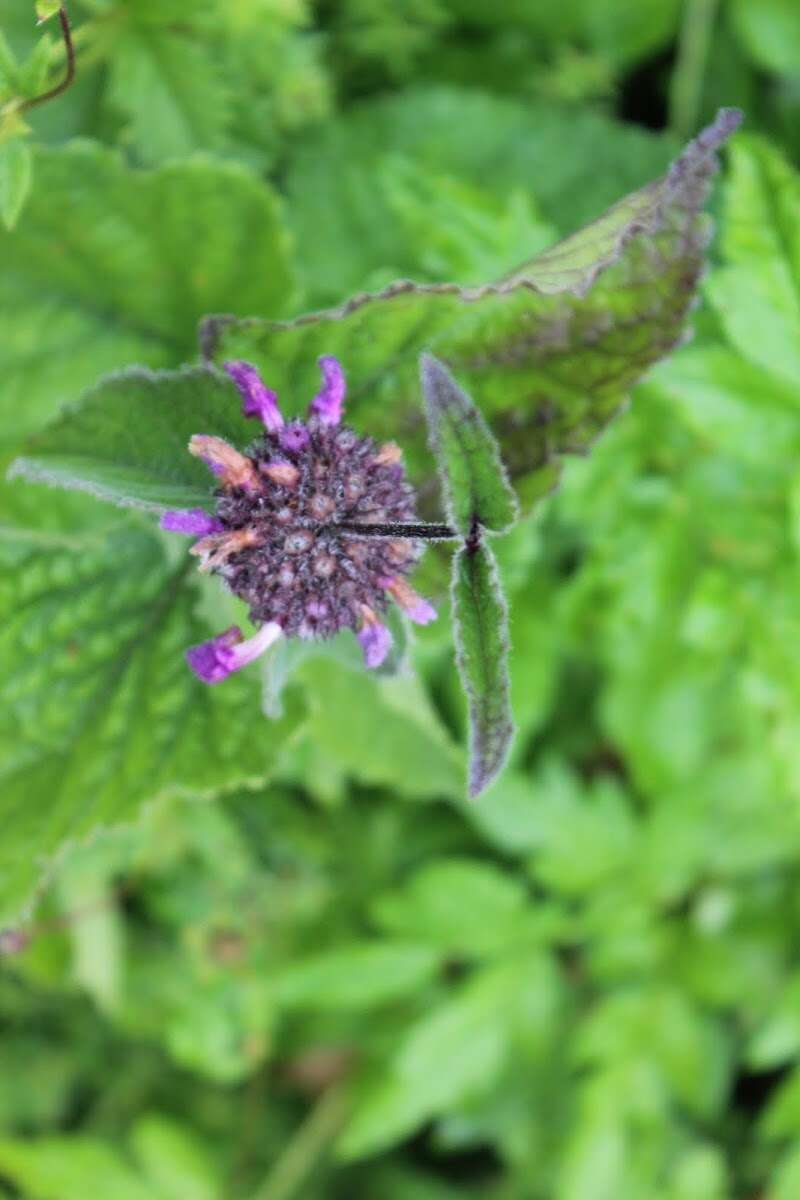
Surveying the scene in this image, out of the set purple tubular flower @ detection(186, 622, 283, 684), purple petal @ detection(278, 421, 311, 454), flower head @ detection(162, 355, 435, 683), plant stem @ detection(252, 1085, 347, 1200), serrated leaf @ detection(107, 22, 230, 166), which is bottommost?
plant stem @ detection(252, 1085, 347, 1200)

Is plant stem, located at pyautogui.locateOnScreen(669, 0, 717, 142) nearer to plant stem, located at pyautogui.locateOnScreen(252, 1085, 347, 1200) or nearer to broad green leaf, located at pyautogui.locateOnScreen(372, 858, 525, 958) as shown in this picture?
broad green leaf, located at pyautogui.locateOnScreen(372, 858, 525, 958)

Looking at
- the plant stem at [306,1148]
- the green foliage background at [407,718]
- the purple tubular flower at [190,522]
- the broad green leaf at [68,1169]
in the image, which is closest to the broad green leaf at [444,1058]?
the green foliage background at [407,718]

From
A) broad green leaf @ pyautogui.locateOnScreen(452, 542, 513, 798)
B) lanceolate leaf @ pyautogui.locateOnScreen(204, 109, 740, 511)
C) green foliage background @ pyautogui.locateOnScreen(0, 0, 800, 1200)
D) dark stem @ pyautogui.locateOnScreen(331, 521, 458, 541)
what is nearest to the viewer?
broad green leaf @ pyautogui.locateOnScreen(452, 542, 513, 798)

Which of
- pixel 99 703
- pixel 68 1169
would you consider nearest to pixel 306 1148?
pixel 68 1169

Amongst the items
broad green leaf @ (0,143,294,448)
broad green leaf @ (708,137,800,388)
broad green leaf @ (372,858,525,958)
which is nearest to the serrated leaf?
broad green leaf @ (0,143,294,448)

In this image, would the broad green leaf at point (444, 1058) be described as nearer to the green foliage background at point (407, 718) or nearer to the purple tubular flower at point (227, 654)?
the green foliage background at point (407, 718)

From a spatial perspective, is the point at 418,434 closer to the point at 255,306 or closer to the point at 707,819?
the point at 255,306
